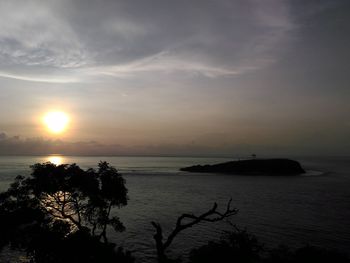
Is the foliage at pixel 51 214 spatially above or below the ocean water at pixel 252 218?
above

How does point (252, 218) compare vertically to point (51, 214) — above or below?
below

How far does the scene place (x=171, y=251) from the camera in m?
40.2

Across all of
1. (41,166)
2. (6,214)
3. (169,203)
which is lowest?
(169,203)

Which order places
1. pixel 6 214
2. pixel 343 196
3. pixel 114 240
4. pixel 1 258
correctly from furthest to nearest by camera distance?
pixel 343 196
pixel 114 240
pixel 1 258
pixel 6 214

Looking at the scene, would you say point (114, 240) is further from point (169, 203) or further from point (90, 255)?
point (169, 203)

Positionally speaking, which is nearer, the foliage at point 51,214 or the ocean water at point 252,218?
the foliage at point 51,214

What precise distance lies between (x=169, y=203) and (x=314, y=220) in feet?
115

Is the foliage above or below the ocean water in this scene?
above

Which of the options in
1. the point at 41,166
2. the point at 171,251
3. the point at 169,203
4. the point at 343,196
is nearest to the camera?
the point at 41,166

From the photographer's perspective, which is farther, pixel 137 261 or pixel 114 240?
pixel 114 240

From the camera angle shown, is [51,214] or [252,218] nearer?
[51,214]

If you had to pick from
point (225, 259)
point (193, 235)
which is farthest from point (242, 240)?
point (193, 235)

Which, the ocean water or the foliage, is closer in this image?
the foliage

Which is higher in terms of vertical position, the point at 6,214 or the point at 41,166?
the point at 41,166
